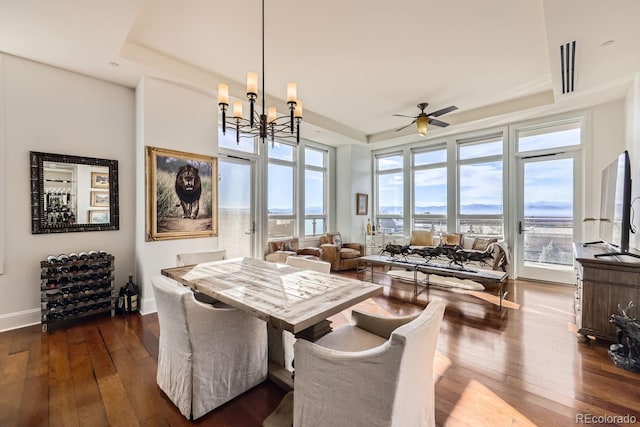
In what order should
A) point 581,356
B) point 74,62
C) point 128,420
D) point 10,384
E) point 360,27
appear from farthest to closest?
point 74,62, point 360,27, point 581,356, point 10,384, point 128,420

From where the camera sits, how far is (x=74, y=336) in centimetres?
283

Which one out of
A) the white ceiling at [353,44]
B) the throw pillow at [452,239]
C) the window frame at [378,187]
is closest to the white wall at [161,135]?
the white ceiling at [353,44]

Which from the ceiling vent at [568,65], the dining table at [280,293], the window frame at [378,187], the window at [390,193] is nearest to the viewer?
the dining table at [280,293]

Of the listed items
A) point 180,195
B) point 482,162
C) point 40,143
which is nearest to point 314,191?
point 180,195

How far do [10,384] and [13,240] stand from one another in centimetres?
172

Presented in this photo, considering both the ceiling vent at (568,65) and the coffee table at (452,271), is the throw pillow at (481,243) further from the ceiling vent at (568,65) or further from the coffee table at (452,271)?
the ceiling vent at (568,65)

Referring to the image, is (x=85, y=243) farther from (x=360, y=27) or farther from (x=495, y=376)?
(x=495, y=376)

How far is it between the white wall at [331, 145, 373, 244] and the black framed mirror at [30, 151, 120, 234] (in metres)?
4.79

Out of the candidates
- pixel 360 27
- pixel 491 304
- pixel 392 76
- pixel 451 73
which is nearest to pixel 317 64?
pixel 360 27

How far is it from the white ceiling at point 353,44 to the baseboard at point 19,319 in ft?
9.25

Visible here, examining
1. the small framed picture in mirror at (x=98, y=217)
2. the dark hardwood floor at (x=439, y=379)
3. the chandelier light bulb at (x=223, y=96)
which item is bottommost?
the dark hardwood floor at (x=439, y=379)

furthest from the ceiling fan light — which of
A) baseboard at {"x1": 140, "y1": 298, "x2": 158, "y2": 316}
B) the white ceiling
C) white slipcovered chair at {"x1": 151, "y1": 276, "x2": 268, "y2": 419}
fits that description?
baseboard at {"x1": 140, "y1": 298, "x2": 158, "y2": 316}

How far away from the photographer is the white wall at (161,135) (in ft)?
11.4

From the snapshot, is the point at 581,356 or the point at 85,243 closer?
the point at 581,356
